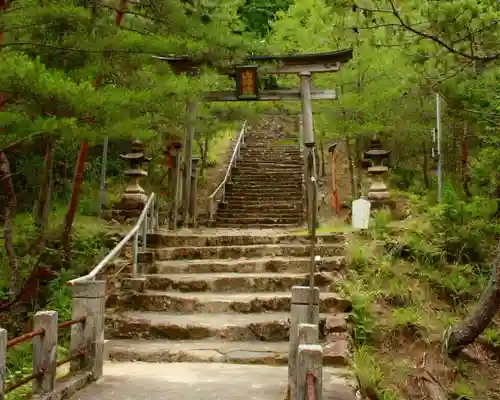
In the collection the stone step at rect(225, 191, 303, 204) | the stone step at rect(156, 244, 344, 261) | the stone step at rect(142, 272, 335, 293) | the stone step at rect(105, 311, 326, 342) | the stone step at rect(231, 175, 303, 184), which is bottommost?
the stone step at rect(105, 311, 326, 342)

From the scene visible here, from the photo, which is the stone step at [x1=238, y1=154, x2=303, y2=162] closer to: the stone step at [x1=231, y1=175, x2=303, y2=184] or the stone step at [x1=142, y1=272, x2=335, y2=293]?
the stone step at [x1=231, y1=175, x2=303, y2=184]

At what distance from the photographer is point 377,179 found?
41.6 ft

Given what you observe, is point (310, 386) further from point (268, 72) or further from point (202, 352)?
point (268, 72)

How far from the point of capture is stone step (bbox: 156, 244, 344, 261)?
30.8 ft

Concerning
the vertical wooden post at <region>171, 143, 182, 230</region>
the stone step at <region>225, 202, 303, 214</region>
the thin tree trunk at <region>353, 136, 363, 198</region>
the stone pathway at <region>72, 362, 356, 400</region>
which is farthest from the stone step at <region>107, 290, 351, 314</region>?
the thin tree trunk at <region>353, 136, 363, 198</region>

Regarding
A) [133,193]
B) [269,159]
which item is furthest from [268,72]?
[269,159]

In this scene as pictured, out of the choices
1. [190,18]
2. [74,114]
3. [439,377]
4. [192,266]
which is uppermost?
[190,18]

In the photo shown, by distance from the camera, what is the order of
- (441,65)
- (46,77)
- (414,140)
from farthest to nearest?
(414,140) → (441,65) → (46,77)

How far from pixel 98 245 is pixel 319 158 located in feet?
44.0

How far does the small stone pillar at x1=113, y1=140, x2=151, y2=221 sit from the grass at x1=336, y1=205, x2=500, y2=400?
16.0 ft

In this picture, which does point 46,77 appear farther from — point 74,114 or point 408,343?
point 408,343

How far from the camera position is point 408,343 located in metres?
7.37

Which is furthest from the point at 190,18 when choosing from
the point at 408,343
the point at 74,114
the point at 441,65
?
the point at 408,343

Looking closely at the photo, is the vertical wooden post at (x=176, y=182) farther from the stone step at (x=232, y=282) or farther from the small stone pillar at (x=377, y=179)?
the small stone pillar at (x=377, y=179)
